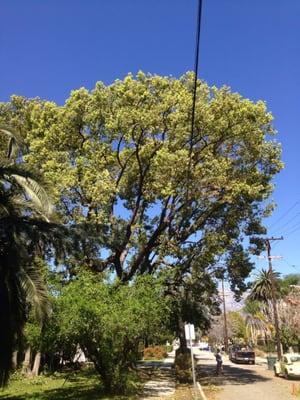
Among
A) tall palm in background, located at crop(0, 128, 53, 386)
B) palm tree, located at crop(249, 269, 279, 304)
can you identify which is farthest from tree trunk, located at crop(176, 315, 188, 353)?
palm tree, located at crop(249, 269, 279, 304)

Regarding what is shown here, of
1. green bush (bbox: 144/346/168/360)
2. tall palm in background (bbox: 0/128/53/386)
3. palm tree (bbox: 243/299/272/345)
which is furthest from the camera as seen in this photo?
palm tree (bbox: 243/299/272/345)

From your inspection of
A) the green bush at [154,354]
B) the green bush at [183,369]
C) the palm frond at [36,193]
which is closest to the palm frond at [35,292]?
A: the palm frond at [36,193]

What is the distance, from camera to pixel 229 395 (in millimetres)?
21875

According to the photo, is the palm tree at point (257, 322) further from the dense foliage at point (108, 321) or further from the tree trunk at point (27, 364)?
the dense foliage at point (108, 321)

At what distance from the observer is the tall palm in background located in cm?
1538

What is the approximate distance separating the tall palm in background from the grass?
532 centimetres

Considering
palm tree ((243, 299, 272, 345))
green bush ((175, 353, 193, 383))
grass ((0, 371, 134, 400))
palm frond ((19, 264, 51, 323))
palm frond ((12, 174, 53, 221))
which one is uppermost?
palm tree ((243, 299, 272, 345))

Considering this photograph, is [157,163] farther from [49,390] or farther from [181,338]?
[181,338]

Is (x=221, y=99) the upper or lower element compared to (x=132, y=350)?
upper

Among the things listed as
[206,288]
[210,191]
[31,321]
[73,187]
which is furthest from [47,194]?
[206,288]

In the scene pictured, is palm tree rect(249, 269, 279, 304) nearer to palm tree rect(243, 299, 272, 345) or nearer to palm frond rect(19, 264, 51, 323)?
palm tree rect(243, 299, 272, 345)

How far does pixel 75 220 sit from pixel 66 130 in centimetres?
454

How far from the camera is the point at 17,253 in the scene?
15742 mm

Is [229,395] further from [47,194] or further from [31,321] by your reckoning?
[47,194]
